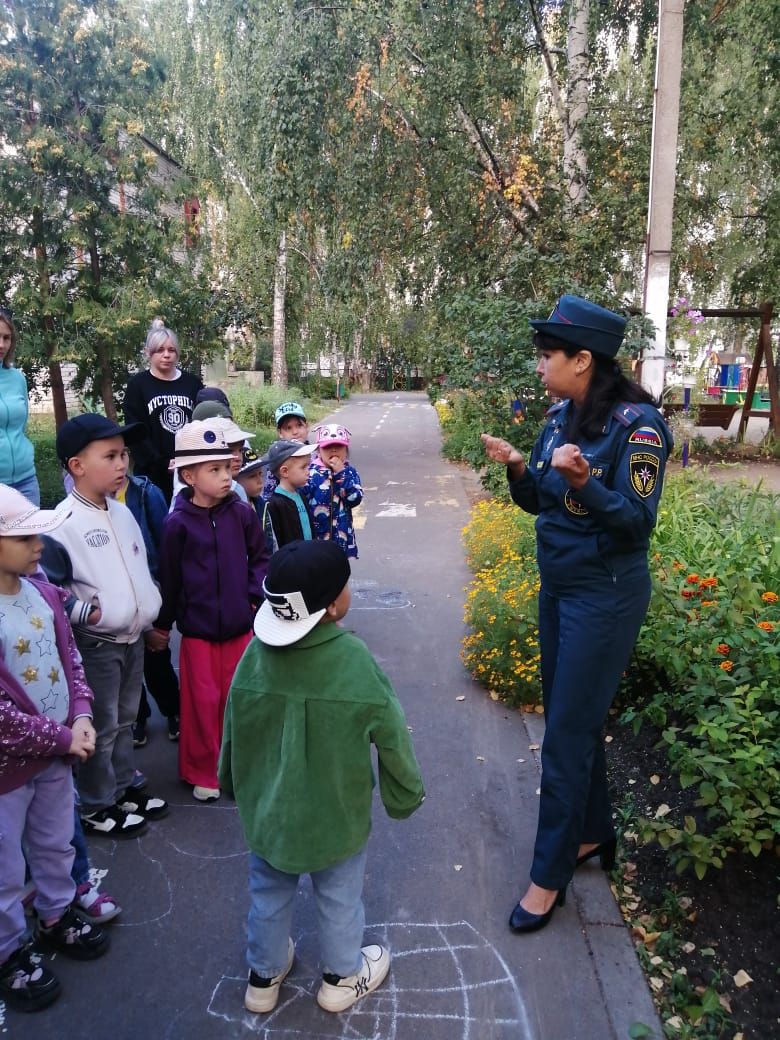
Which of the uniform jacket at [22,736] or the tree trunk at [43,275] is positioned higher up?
the tree trunk at [43,275]

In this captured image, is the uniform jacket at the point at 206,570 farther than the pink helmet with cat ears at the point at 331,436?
No

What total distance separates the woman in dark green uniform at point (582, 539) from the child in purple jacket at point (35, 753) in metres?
1.55

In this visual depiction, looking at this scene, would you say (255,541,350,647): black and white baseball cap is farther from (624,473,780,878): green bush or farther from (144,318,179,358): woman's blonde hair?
(144,318,179,358): woman's blonde hair

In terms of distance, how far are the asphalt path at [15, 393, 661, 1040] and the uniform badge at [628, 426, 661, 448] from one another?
176 cm

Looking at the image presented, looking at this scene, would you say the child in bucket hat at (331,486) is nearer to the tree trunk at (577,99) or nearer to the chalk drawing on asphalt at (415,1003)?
the chalk drawing on asphalt at (415,1003)

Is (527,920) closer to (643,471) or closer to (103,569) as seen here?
(643,471)

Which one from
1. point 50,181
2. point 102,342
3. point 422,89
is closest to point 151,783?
point 102,342

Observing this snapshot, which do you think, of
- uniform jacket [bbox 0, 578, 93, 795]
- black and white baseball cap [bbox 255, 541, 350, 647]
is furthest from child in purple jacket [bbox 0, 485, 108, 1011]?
black and white baseball cap [bbox 255, 541, 350, 647]

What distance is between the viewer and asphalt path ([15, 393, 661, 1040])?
2389 mm

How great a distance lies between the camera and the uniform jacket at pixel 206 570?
3496 millimetres

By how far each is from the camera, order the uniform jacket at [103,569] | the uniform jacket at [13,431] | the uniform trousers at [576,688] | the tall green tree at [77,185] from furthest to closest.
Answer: the tall green tree at [77,185]
the uniform jacket at [13,431]
the uniform jacket at [103,569]
the uniform trousers at [576,688]

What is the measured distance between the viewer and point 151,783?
A: 12.5 feet

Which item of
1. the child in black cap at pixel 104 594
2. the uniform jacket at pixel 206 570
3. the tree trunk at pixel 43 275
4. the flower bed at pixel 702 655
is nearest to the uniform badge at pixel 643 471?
the flower bed at pixel 702 655

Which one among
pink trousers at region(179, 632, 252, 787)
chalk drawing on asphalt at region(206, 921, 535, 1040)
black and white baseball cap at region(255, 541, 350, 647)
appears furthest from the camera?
pink trousers at region(179, 632, 252, 787)
